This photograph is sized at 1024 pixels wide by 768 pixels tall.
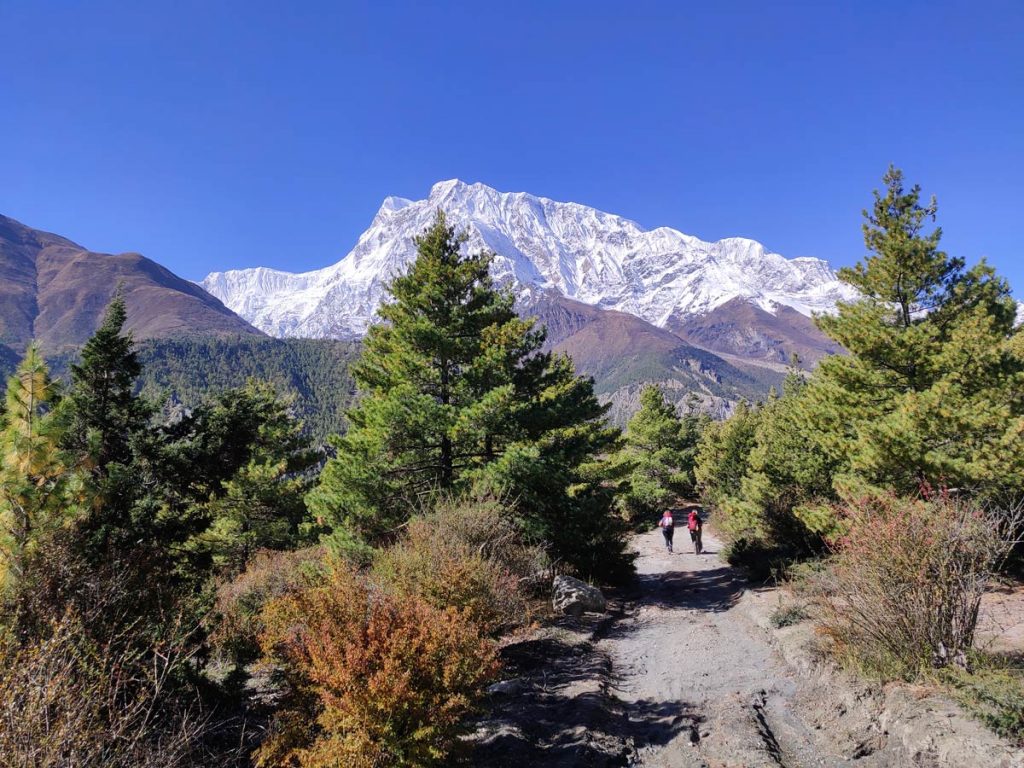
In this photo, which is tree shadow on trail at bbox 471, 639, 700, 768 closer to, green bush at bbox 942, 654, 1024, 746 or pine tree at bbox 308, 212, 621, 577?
green bush at bbox 942, 654, 1024, 746

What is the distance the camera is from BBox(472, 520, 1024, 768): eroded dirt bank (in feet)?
17.6

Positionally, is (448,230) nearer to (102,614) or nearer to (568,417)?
(568,417)

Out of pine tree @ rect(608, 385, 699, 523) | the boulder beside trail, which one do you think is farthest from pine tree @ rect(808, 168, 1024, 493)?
pine tree @ rect(608, 385, 699, 523)

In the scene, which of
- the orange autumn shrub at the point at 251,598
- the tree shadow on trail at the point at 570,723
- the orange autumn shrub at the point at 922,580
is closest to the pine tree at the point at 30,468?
the orange autumn shrub at the point at 251,598

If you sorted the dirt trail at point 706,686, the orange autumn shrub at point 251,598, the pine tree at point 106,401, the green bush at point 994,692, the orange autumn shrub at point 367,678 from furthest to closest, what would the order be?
the pine tree at point 106,401, the orange autumn shrub at point 251,598, the dirt trail at point 706,686, the green bush at point 994,692, the orange autumn shrub at point 367,678

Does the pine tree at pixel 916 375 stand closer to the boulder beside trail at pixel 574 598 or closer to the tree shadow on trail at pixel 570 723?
the boulder beside trail at pixel 574 598

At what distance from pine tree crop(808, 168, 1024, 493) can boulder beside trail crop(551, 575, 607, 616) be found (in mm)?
6639

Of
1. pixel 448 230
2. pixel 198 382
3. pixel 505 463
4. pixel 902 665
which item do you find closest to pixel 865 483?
pixel 902 665

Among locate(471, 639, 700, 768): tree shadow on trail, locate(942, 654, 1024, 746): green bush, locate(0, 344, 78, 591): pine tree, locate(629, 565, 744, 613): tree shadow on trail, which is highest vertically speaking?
locate(0, 344, 78, 591): pine tree

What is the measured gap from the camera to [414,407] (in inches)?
493

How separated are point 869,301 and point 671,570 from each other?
38.0 feet

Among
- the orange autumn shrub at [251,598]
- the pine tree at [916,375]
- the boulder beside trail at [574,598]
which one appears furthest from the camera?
the boulder beside trail at [574,598]

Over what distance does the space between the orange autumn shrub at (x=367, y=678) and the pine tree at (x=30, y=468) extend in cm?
329

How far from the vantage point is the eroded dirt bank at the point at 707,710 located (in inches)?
211
